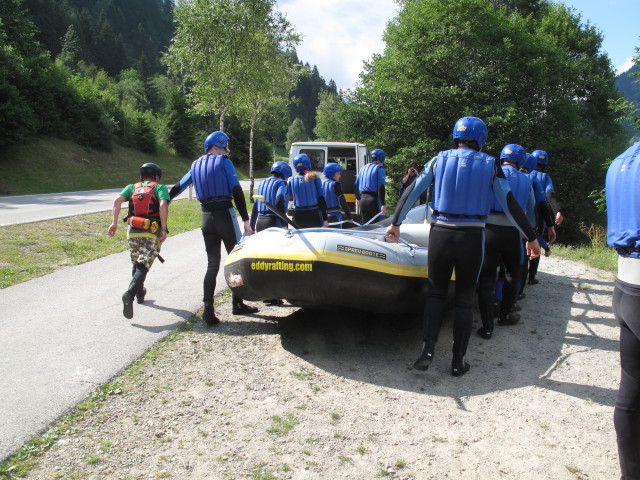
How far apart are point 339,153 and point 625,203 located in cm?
1450

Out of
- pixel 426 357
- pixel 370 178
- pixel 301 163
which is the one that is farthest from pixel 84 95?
pixel 426 357

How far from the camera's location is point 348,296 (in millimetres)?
4312

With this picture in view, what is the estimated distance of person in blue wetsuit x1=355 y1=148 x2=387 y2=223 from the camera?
8.75m

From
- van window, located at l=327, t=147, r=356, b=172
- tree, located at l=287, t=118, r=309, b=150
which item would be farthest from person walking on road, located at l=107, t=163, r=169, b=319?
tree, located at l=287, t=118, r=309, b=150

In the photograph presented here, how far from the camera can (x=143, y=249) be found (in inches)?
213

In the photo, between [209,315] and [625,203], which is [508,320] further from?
[625,203]

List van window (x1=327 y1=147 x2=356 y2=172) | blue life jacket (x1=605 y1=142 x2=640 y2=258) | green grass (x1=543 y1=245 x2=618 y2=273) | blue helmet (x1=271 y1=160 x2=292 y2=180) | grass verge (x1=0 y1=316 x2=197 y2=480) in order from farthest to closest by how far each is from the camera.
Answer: van window (x1=327 y1=147 x2=356 y2=172) < green grass (x1=543 y1=245 x2=618 y2=273) < blue helmet (x1=271 y1=160 x2=292 y2=180) < grass verge (x1=0 y1=316 x2=197 y2=480) < blue life jacket (x1=605 y1=142 x2=640 y2=258)

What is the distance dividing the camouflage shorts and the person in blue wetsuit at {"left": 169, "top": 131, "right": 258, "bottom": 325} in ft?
2.29

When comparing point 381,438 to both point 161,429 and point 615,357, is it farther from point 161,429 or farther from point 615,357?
point 615,357

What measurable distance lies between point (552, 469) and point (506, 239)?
2.77 meters

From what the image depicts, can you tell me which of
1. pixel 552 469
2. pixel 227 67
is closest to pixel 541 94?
pixel 227 67

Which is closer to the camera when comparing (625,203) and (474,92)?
(625,203)

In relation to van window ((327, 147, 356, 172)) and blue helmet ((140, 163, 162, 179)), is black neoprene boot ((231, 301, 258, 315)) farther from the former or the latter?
van window ((327, 147, 356, 172))

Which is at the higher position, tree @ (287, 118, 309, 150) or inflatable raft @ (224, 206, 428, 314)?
tree @ (287, 118, 309, 150)
